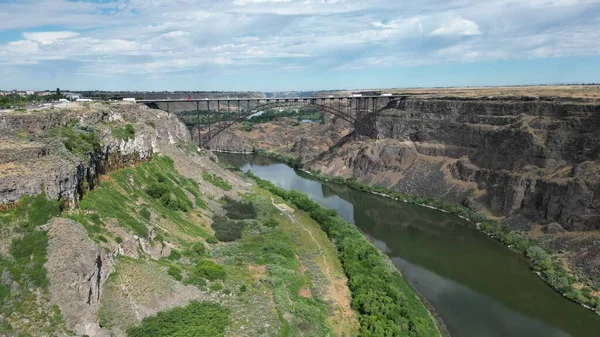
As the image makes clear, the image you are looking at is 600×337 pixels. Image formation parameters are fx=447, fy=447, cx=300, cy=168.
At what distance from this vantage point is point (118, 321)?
18000 millimetres

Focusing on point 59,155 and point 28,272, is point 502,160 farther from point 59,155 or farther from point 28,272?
point 28,272

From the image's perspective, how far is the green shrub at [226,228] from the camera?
1264 inches

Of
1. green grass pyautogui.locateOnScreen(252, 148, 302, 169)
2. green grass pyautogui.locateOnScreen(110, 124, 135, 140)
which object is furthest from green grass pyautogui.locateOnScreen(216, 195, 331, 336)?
green grass pyautogui.locateOnScreen(252, 148, 302, 169)

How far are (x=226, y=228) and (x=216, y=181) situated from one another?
11203 mm

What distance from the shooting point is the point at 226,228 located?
33.8m

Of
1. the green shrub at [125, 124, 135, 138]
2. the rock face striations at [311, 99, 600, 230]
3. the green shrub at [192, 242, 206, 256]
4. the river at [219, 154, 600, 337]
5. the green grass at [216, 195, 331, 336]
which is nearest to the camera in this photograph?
the green grass at [216, 195, 331, 336]

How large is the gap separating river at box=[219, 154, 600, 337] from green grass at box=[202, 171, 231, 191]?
536 inches

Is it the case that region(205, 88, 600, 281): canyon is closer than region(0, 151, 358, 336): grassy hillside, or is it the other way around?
region(0, 151, 358, 336): grassy hillside

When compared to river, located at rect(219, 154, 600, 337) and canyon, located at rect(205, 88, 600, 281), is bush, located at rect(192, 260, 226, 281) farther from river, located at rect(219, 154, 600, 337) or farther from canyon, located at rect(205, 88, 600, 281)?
canyon, located at rect(205, 88, 600, 281)

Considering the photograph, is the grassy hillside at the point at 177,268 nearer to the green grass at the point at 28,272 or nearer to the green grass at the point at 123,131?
the green grass at the point at 28,272

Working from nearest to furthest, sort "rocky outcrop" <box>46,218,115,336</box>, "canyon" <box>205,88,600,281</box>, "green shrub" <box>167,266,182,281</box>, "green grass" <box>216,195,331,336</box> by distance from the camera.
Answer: "rocky outcrop" <box>46,218,115,336</box> → "green grass" <box>216,195,331,336</box> → "green shrub" <box>167,266,182,281</box> → "canyon" <box>205,88,600,281</box>

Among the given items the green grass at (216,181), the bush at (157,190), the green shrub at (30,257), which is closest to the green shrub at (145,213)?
the bush at (157,190)

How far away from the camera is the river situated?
26.7 metres

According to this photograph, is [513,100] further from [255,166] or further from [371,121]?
[255,166]
